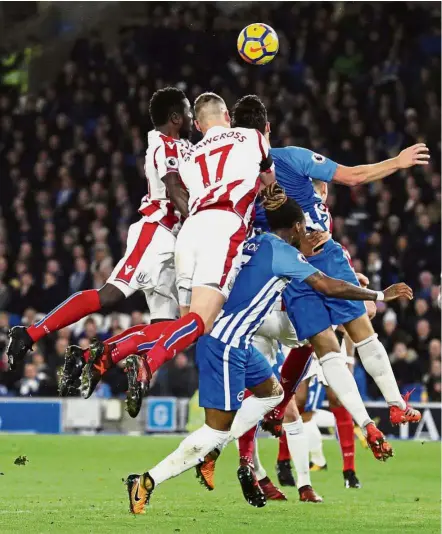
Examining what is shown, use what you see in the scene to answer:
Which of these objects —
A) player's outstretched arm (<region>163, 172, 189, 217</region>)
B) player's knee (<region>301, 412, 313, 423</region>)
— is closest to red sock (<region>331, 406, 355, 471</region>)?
player's knee (<region>301, 412, 313, 423</region>)

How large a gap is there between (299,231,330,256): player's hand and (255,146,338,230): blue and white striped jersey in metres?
0.23

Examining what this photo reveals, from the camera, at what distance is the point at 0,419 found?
1723 centimetres

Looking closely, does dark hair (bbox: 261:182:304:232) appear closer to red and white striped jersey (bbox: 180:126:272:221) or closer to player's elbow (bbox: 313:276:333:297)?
red and white striped jersey (bbox: 180:126:272:221)

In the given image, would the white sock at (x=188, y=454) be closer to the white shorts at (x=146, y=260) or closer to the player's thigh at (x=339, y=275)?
the player's thigh at (x=339, y=275)

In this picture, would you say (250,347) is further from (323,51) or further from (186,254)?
(323,51)

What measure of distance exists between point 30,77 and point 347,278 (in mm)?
17031

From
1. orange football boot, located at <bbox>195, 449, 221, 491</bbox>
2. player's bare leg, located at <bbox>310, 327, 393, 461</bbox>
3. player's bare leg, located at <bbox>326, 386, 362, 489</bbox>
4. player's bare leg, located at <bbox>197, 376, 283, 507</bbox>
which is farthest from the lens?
player's bare leg, located at <bbox>326, 386, 362, 489</bbox>

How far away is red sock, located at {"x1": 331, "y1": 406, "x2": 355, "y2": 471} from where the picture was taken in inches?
416

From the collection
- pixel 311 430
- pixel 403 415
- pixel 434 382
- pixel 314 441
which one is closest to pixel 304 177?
pixel 403 415

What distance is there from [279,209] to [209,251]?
0.83 metres

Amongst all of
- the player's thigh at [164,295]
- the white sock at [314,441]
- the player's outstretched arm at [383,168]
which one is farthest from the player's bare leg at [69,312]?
the white sock at [314,441]

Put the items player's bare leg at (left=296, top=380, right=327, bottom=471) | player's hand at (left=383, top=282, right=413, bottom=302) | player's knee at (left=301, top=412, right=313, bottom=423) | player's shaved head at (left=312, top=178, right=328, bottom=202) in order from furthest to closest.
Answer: player's knee at (left=301, top=412, right=313, bottom=423), player's bare leg at (left=296, top=380, right=327, bottom=471), player's shaved head at (left=312, top=178, right=328, bottom=202), player's hand at (left=383, top=282, right=413, bottom=302)

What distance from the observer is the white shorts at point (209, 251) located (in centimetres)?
779

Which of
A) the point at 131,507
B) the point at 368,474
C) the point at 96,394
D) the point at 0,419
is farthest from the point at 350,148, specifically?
the point at 131,507
